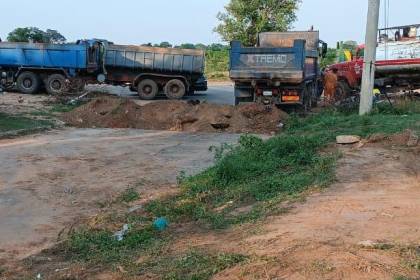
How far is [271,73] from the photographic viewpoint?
16109 millimetres

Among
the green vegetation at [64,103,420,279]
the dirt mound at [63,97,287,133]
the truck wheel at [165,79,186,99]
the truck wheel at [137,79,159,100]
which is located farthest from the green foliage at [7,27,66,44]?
the green vegetation at [64,103,420,279]

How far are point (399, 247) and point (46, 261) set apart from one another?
338 cm

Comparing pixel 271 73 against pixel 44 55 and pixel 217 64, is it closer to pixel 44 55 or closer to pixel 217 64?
pixel 44 55

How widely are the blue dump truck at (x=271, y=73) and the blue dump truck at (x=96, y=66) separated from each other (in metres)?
7.73

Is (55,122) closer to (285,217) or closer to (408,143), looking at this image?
(408,143)

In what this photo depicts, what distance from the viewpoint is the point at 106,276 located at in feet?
16.5

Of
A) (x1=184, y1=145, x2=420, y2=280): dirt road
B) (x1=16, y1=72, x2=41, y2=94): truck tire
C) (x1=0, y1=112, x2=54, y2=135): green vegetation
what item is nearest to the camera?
(x1=184, y1=145, x2=420, y2=280): dirt road

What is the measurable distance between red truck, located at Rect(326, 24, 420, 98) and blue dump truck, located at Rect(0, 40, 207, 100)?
253 inches

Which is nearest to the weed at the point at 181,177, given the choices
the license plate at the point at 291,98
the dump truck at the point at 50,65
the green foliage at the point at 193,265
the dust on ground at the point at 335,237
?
the dust on ground at the point at 335,237

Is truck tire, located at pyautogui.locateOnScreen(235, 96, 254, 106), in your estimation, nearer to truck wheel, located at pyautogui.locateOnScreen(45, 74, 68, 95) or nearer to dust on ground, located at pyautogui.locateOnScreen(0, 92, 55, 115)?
dust on ground, located at pyautogui.locateOnScreen(0, 92, 55, 115)

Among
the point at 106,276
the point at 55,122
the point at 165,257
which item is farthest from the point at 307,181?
the point at 55,122

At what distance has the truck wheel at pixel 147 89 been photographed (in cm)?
2455

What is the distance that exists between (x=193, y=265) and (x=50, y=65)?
68.6ft

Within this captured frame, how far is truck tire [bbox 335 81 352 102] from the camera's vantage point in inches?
835
